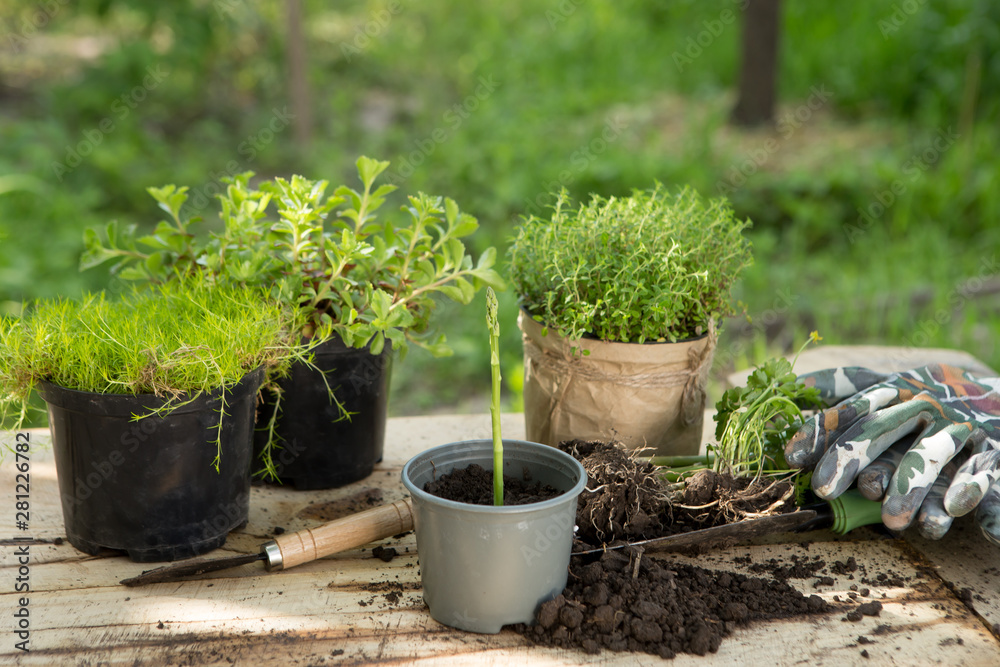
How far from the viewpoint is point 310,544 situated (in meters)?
1.23

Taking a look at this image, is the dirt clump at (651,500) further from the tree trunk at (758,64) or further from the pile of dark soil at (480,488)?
the tree trunk at (758,64)

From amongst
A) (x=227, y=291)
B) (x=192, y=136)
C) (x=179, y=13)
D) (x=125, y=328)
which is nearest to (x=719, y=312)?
(x=227, y=291)

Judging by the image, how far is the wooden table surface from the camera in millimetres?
1072

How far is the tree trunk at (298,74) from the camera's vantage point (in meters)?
4.53

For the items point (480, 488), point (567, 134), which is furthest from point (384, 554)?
point (567, 134)

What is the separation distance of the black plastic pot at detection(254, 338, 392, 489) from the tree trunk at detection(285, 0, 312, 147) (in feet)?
11.7

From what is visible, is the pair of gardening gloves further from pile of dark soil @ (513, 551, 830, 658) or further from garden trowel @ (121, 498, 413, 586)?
garden trowel @ (121, 498, 413, 586)

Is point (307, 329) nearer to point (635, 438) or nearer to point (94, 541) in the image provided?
point (94, 541)

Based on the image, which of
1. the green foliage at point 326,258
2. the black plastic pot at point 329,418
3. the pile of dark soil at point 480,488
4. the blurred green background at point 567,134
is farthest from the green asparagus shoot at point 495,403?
the blurred green background at point 567,134

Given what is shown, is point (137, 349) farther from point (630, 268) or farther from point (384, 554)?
point (630, 268)

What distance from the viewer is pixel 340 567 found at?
4.23 feet

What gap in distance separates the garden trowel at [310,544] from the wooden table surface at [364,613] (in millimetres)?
24

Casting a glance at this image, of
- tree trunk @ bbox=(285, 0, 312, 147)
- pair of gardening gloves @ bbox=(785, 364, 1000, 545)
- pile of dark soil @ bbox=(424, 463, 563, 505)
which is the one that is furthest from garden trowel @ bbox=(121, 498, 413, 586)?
tree trunk @ bbox=(285, 0, 312, 147)

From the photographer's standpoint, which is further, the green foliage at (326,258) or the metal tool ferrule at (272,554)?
the green foliage at (326,258)
